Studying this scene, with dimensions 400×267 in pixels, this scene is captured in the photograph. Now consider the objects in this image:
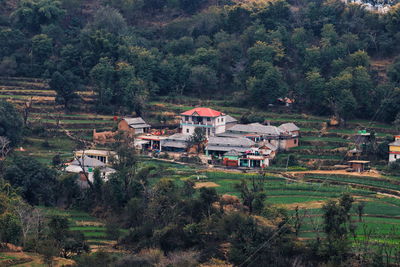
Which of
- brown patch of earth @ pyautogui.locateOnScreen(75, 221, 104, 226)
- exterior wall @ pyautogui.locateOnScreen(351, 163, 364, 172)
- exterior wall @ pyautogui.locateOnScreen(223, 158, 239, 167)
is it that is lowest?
brown patch of earth @ pyautogui.locateOnScreen(75, 221, 104, 226)

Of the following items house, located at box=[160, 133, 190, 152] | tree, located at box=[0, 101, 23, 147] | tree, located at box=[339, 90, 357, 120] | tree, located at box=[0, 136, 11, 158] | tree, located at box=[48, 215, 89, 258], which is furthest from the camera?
tree, located at box=[339, 90, 357, 120]

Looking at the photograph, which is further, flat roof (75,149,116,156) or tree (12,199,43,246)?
flat roof (75,149,116,156)

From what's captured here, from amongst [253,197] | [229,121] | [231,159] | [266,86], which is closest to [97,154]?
[231,159]

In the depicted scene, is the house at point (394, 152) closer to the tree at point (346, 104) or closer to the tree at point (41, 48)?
the tree at point (346, 104)

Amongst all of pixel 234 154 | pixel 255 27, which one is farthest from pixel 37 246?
pixel 255 27

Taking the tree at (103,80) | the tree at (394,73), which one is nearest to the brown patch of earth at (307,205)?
the tree at (394,73)

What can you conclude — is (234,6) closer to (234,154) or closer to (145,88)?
(145,88)

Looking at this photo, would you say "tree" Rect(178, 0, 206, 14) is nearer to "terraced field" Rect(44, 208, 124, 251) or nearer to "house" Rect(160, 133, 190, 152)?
"house" Rect(160, 133, 190, 152)

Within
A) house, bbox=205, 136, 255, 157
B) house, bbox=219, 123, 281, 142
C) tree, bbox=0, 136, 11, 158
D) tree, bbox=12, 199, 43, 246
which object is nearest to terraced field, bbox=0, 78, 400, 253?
house, bbox=219, 123, 281, 142
